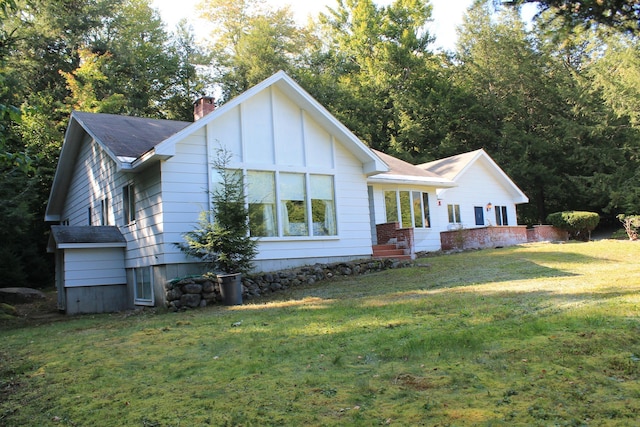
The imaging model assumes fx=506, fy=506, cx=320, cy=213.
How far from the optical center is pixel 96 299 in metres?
13.9

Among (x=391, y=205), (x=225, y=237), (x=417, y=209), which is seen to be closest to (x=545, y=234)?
(x=417, y=209)

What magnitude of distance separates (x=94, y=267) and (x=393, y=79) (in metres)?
27.4

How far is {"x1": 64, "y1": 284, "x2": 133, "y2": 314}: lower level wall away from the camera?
1320 cm

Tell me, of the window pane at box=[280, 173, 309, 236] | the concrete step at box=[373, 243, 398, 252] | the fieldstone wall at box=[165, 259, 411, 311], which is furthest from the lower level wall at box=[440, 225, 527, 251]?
the window pane at box=[280, 173, 309, 236]

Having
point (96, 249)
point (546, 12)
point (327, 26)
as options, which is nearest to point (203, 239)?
point (96, 249)

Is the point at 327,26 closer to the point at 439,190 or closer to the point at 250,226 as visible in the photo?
the point at 439,190

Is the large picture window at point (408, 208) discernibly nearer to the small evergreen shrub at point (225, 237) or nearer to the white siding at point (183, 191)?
the white siding at point (183, 191)

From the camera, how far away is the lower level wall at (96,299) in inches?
520

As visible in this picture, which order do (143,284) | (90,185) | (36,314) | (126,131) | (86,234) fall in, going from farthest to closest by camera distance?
1. (90,185)
2. (126,131)
3. (36,314)
4. (86,234)
5. (143,284)

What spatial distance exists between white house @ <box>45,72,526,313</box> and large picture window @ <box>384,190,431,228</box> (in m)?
4.46

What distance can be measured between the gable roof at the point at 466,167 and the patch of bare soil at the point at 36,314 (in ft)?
52.5

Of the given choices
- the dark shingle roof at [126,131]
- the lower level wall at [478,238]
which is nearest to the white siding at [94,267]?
the dark shingle roof at [126,131]

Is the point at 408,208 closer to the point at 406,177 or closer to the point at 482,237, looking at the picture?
the point at 406,177

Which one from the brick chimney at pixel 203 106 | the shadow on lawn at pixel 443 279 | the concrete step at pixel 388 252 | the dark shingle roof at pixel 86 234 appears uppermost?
the brick chimney at pixel 203 106
